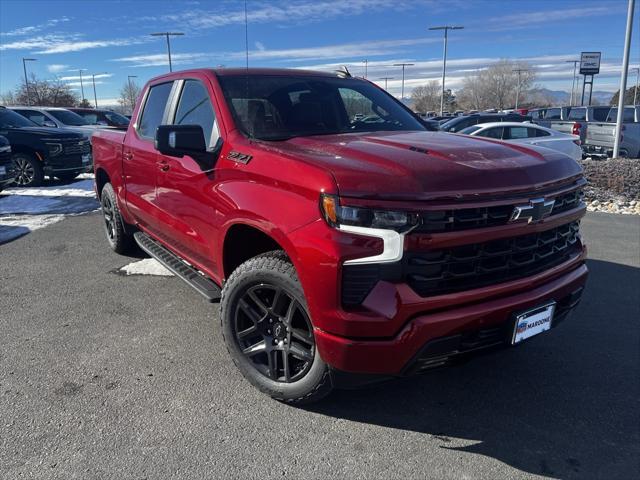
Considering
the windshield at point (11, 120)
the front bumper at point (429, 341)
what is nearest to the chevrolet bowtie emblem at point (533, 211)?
the front bumper at point (429, 341)

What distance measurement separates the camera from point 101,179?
6410 millimetres

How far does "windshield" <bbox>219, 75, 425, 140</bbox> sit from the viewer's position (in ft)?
11.8

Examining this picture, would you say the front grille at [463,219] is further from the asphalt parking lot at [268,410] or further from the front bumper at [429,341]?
the asphalt parking lot at [268,410]

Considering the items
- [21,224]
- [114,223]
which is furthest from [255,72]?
[21,224]

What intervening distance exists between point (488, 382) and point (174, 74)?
3559mm

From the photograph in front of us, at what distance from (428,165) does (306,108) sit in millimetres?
1515

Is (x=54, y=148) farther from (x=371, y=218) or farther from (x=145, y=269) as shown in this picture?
(x=371, y=218)

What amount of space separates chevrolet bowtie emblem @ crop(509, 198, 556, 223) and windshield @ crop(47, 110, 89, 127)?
1621 cm

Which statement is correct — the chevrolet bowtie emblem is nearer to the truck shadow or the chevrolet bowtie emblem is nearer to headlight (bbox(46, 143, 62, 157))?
the truck shadow

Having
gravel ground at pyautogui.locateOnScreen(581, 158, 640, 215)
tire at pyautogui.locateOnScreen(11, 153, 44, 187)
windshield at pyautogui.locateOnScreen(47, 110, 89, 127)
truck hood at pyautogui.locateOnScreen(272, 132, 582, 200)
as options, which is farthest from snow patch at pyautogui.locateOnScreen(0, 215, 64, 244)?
gravel ground at pyautogui.locateOnScreen(581, 158, 640, 215)

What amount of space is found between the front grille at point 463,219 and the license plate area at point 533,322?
1.71 feet

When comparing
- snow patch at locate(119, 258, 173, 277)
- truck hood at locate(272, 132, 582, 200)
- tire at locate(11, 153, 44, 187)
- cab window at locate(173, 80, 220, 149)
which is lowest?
snow patch at locate(119, 258, 173, 277)

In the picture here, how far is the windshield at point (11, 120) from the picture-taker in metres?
12.0

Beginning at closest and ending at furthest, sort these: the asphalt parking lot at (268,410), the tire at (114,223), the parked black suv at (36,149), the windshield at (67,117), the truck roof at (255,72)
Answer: the asphalt parking lot at (268,410) → the truck roof at (255,72) → the tire at (114,223) → the parked black suv at (36,149) → the windshield at (67,117)
